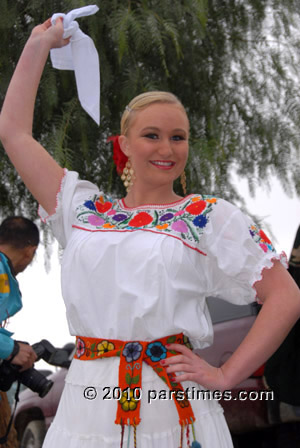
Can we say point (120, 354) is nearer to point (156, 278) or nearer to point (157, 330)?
point (157, 330)

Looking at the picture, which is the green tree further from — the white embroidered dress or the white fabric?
the white embroidered dress

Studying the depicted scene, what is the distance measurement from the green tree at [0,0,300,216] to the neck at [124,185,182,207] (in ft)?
3.49

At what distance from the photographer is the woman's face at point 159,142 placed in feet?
6.68

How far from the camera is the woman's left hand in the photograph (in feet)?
5.87

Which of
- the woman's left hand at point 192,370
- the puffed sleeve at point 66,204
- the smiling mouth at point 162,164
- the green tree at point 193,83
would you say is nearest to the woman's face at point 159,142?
the smiling mouth at point 162,164

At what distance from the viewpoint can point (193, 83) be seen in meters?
3.64

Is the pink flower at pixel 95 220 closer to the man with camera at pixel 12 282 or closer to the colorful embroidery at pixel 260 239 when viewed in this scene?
the colorful embroidery at pixel 260 239

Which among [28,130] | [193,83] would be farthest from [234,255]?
[193,83]

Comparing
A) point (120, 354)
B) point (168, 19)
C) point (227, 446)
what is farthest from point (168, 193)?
point (168, 19)

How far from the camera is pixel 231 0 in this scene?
375 centimetres

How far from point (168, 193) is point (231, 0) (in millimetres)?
2092

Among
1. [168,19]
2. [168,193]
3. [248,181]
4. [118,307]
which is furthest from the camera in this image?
[248,181]

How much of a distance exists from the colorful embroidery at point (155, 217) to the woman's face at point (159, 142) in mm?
112

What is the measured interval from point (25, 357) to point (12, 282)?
1.18ft
